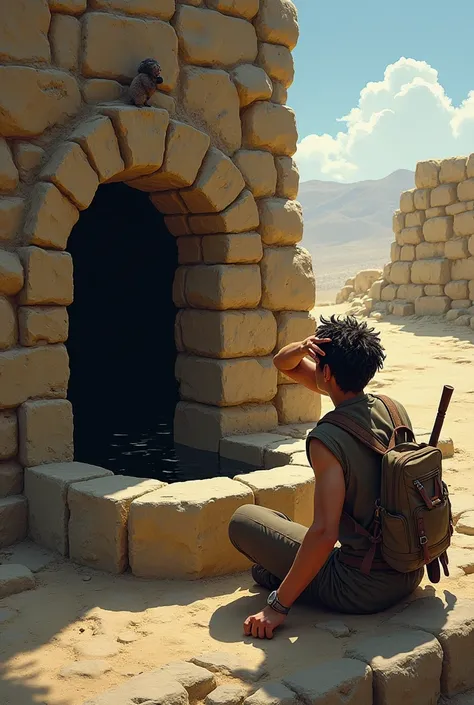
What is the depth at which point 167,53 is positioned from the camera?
222 inches

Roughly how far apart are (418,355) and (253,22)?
705cm

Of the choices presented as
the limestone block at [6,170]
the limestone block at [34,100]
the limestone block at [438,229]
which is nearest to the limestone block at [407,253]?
the limestone block at [438,229]

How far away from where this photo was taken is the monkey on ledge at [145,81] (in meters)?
5.30

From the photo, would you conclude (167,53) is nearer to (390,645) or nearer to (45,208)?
(45,208)

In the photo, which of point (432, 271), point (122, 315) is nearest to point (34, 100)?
point (122, 315)

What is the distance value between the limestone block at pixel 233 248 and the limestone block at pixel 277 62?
130 centimetres

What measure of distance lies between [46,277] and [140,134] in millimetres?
1170

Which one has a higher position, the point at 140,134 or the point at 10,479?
the point at 140,134

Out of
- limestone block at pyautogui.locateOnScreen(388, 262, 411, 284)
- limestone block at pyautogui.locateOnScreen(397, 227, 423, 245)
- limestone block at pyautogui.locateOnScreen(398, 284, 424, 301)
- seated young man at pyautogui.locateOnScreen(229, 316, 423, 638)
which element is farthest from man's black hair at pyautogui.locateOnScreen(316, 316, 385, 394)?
limestone block at pyautogui.locateOnScreen(388, 262, 411, 284)

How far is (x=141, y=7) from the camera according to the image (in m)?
5.50

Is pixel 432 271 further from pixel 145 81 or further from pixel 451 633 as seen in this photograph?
pixel 451 633

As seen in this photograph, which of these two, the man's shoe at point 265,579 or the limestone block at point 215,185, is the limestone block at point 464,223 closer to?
the limestone block at point 215,185

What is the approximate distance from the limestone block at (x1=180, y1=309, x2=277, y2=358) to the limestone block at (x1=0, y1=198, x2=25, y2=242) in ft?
5.46

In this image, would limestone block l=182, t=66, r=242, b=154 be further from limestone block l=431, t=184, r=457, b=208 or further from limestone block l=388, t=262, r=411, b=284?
limestone block l=388, t=262, r=411, b=284
